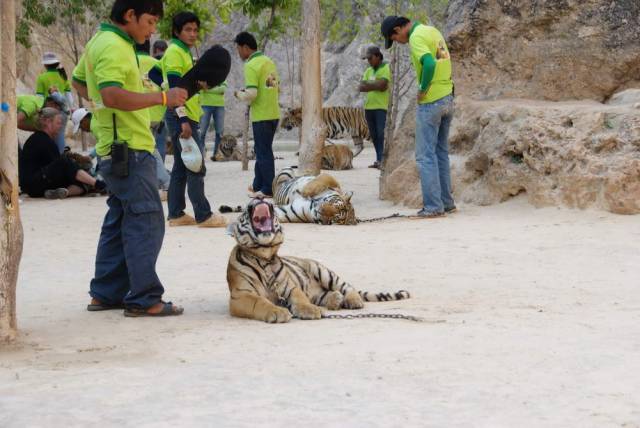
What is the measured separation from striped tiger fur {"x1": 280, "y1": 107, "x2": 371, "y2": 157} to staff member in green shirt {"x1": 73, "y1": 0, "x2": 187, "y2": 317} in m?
15.2

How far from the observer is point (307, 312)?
658cm

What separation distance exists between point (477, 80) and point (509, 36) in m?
0.68

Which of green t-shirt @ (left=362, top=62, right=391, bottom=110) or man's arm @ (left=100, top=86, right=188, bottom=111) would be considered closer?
man's arm @ (left=100, top=86, right=188, bottom=111)

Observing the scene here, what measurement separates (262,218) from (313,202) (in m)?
5.01

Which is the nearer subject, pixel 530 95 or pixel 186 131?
pixel 186 131

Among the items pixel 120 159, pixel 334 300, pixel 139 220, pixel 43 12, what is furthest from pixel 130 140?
pixel 43 12

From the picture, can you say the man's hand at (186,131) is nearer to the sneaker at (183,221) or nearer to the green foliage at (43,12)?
the sneaker at (183,221)

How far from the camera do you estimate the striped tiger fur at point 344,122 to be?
2186 centimetres

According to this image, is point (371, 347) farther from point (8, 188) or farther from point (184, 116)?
point (184, 116)

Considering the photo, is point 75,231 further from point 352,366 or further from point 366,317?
point 352,366

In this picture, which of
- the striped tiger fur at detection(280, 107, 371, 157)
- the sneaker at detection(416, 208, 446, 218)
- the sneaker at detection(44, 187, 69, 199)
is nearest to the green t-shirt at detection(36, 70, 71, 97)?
the sneaker at detection(44, 187, 69, 199)

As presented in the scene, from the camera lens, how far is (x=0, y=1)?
5.80m

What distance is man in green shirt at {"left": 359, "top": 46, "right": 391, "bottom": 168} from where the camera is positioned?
17594 millimetres

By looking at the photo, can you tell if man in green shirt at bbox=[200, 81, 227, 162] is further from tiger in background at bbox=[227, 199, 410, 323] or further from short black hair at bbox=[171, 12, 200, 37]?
tiger in background at bbox=[227, 199, 410, 323]
